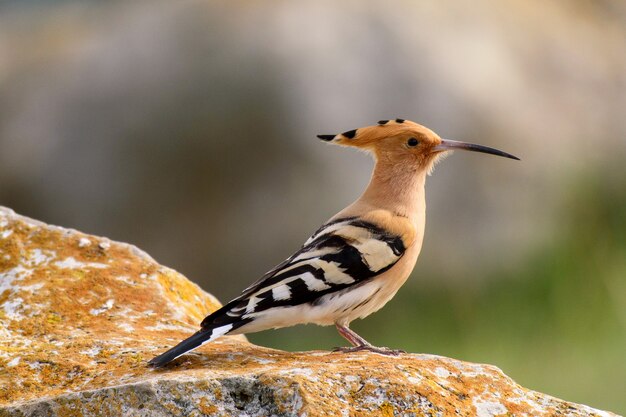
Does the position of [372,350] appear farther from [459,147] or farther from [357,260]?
[459,147]

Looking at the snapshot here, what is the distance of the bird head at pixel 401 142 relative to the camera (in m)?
3.92

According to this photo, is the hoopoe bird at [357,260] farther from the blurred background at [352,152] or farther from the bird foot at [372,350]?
the blurred background at [352,152]

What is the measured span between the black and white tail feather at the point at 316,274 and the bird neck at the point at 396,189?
0.75 ft

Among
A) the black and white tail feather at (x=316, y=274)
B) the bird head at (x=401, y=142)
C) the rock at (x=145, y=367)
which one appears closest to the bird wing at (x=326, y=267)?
the black and white tail feather at (x=316, y=274)

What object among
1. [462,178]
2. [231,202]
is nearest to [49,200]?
[231,202]

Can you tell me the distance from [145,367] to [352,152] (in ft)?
15.8

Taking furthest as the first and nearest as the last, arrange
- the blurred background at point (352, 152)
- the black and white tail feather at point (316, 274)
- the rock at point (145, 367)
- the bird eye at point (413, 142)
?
1. the blurred background at point (352, 152)
2. the bird eye at point (413, 142)
3. the black and white tail feather at point (316, 274)
4. the rock at point (145, 367)

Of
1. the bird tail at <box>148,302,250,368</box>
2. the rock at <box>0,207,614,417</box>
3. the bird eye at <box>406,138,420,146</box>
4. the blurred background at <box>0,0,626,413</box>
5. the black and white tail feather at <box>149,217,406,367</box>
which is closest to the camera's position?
the rock at <box>0,207,614,417</box>

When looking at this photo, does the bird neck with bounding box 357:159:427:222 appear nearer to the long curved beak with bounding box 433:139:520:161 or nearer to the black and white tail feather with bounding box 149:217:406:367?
the long curved beak with bounding box 433:139:520:161

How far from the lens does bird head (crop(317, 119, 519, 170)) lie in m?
3.92

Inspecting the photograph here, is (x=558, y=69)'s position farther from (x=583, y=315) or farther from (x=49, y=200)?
(x=49, y=200)

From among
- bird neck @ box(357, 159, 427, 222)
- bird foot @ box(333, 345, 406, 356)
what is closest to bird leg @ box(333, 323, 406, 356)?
bird foot @ box(333, 345, 406, 356)

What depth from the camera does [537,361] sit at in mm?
6621

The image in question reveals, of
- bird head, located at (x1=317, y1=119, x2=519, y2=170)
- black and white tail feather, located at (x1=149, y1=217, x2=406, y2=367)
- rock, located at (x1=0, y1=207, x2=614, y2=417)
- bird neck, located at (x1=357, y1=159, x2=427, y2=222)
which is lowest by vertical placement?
rock, located at (x1=0, y1=207, x2=614, y2=417)
